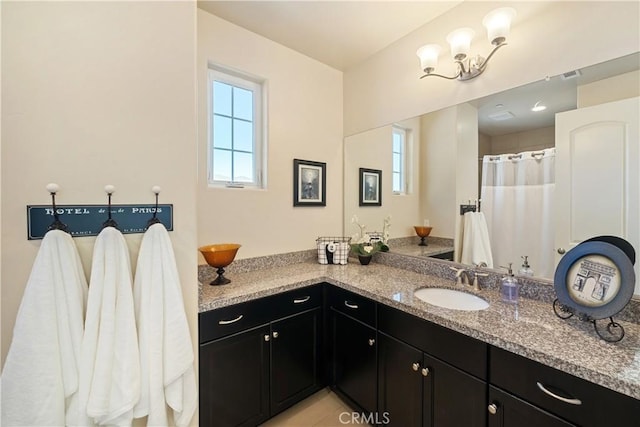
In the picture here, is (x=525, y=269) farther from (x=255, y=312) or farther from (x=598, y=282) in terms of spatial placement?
(x=255, y=312)

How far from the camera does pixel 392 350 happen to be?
1.45m

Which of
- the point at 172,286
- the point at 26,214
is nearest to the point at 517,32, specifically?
the point at 172,286

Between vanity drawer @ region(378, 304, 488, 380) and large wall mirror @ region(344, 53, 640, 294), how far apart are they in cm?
66

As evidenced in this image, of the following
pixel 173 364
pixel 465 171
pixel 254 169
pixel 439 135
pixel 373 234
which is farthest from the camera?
pixel 373 234

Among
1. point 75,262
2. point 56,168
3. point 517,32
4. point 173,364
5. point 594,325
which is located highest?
point 517,32

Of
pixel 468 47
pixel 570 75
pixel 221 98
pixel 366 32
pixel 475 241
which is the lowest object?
pixel 475 241

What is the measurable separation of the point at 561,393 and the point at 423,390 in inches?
23.0

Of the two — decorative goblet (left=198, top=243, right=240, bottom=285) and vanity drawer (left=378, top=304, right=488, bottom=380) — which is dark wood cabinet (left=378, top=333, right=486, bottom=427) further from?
decorative goblet (left=198, top=243, right=240, bottom=285)

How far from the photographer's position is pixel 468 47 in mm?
1581

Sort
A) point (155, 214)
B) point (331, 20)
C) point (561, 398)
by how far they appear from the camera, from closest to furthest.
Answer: point (561, 398) < point (155, 214) < point (331, 20)

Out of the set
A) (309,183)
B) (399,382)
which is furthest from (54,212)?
(399,382)

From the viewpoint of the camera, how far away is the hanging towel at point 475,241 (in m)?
1.63

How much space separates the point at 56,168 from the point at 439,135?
2.11m

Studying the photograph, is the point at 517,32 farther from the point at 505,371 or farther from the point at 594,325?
the point at 505,371
